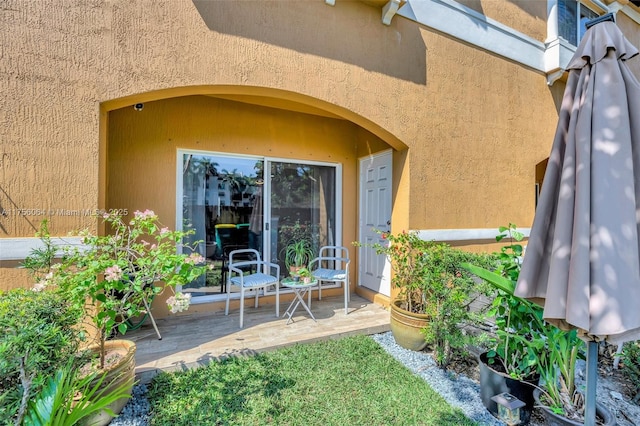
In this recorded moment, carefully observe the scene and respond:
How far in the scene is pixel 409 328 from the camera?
331 cm

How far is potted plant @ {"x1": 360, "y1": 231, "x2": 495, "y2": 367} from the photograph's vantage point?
293 cm

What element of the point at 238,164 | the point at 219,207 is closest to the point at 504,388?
the point at 219,207

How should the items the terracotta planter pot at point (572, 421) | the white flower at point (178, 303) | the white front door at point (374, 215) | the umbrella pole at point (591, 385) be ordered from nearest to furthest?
the umbrella pole at point (591, 385), the terracotta planter pot at point (572, 421), the white flower at point (178, 303), the white front door at point (374, 215)

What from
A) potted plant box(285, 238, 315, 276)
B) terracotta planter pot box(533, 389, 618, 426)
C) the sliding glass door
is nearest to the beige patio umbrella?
terracotta planter pot box(533, 389, 618, 426)

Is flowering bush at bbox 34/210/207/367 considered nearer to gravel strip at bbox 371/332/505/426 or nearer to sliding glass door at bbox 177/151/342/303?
sliding glass door at bbox 177/151/342/303

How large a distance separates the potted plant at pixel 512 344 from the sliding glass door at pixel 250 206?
3081 millimetres

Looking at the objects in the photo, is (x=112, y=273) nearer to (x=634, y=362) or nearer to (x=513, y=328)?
(x=513, y=328)

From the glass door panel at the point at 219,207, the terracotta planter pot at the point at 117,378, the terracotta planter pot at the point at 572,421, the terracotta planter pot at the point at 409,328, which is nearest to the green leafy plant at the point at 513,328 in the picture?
the terracotta planter pot at the point at 572,421

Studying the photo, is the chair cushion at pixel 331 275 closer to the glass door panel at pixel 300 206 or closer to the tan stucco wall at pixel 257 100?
the glass door panel at pixel 300 206

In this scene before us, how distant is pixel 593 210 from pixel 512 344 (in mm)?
1460

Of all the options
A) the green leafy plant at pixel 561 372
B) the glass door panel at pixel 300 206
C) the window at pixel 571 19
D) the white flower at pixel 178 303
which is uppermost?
the window at pixel 571 19

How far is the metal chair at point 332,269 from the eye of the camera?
419 cm

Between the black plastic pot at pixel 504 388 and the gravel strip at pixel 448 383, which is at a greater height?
the black plastic pot at pixel 504 388

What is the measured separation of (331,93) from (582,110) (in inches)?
98.7
